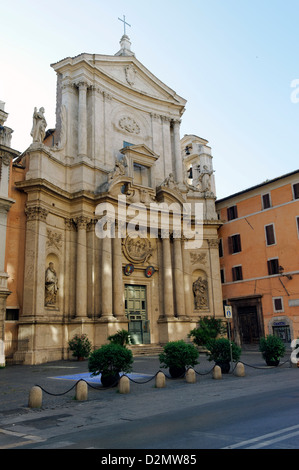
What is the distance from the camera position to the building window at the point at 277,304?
3222 cm

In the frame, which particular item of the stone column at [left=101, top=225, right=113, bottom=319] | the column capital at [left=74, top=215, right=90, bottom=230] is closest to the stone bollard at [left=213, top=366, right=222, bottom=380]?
the stone column at [left=101, top=225, right=113, bottom=319]

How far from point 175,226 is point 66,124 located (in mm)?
11877

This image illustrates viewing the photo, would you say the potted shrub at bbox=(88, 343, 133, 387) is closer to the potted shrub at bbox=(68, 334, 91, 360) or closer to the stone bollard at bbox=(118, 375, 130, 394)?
the stone bollard at bbox=(118, 375, 130, 394)

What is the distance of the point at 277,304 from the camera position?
32.5 meters

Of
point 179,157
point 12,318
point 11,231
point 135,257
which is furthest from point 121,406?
point 179,157

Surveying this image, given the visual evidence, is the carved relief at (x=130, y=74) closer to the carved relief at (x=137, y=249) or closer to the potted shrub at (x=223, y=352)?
the carved relief at (x=137, y=249)

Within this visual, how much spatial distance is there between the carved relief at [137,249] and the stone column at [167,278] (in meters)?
1.26

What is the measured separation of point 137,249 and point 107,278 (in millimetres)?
5094

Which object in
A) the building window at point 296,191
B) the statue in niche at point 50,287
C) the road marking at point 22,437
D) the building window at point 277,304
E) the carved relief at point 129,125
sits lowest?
the road marking at point 22,437

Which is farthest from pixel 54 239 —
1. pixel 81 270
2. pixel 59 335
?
pixel 59 335

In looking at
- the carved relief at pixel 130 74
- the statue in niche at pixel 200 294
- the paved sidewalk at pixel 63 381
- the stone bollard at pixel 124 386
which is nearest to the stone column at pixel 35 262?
the paved sidewalk at pixel 63 381

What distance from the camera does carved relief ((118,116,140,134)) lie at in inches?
1380

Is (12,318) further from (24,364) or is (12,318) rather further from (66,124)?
(66,124)

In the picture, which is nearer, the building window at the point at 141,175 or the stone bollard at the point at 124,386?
the stone bollard at the point at 124,386
